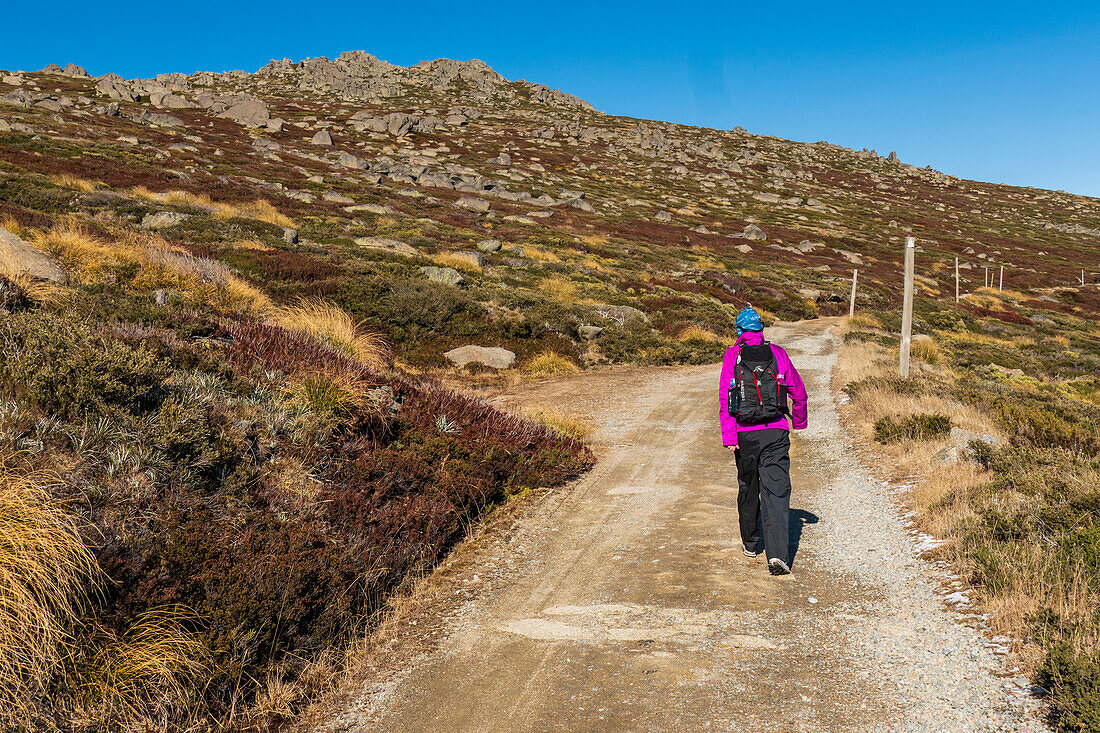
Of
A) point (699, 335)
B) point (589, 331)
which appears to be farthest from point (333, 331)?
point (699, 335)

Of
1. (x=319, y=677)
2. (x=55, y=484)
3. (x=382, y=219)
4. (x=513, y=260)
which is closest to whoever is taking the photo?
(x=55, y=484)

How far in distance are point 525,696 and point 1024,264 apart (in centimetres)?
8066

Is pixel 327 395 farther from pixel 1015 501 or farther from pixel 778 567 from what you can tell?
pixel 1015 501

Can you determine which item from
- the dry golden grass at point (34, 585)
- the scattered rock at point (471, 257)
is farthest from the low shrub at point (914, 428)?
the scattered rock at point (471, 257)

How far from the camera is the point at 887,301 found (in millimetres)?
42969

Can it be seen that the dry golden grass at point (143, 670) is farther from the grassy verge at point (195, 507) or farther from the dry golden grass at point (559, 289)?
the dry golden grass at point (559, 289)

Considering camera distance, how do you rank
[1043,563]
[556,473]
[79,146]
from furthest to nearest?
[79,146] < [556,473] < [1043,563]

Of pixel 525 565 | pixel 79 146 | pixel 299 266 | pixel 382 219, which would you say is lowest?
pixel 525 565

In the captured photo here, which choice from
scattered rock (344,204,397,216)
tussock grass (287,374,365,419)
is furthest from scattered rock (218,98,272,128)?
tussock grass (287,374,365,419)

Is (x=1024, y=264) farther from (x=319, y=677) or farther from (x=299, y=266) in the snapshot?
(x=319, y=677)

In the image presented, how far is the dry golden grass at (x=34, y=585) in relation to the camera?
288 centimetres

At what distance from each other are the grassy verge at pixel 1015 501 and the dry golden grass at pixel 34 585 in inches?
191

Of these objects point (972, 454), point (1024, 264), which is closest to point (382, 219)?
point (972, 454)

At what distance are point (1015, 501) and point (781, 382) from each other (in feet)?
8.61
